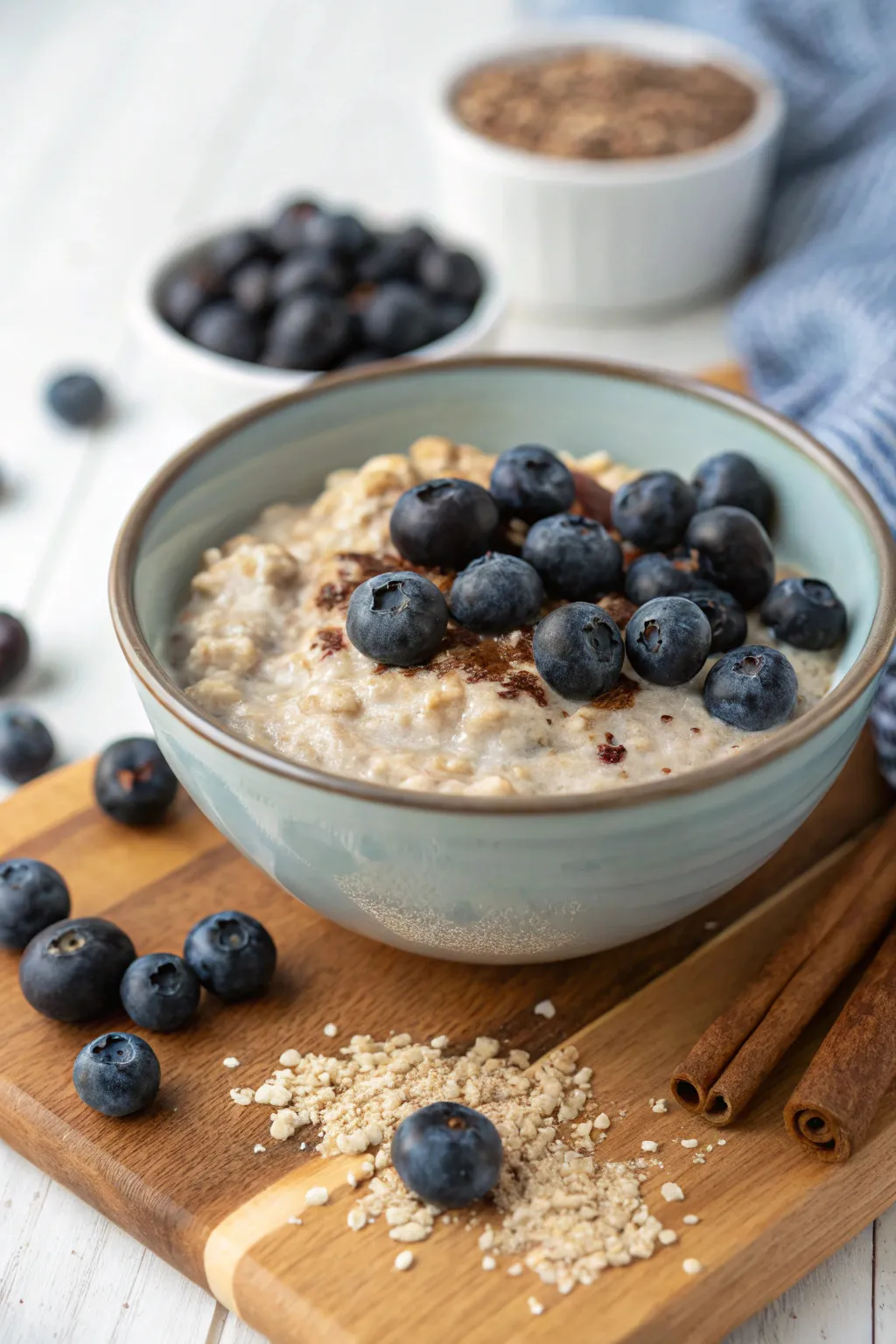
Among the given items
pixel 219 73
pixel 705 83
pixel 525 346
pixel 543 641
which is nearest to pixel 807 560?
pixel 543 641

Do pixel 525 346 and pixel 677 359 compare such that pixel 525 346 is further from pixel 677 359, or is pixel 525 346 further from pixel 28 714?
pixel 28 714

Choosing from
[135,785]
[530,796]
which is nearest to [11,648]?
[135,785]

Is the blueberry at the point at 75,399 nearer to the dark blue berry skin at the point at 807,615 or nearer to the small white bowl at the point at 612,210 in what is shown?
the small white bowl at the point at 612,210

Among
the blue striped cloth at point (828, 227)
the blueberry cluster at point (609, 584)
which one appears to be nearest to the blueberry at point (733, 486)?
the blueberry cluster at point (609, 584)

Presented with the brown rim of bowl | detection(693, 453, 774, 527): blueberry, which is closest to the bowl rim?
the brown rim of bowl

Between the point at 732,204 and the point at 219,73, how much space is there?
2.10m

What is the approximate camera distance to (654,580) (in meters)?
1.85

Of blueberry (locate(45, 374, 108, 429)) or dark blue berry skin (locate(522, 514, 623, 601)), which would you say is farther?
blueberry (locate(45, 374, 108, 429))

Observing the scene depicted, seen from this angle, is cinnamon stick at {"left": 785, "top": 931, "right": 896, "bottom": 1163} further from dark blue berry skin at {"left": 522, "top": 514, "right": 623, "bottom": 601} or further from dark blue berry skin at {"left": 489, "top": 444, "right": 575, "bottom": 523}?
dark blue berry skin at {"left": 489, "top": 444, "right": 575, "bottom": 523}

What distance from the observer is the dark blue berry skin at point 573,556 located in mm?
1832

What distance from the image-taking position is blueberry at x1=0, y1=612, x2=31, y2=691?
2.59 m

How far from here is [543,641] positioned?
1688 millimetres

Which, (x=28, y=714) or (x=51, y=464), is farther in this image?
(x=51, y=464)

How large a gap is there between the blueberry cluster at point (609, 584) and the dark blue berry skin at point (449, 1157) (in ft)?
1.64
